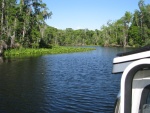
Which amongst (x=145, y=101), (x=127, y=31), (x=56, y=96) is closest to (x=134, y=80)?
(x=145, y=101)

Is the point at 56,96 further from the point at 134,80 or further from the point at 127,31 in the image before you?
the point at 127,31

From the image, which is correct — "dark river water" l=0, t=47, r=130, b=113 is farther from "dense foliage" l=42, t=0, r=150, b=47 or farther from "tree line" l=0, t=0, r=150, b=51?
"dense foliage" l=42, t=0, r=150, b=47

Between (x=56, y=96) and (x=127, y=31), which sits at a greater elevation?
(x=127, y=31)

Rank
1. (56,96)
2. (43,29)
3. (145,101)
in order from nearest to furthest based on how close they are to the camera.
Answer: (145,101) < (56,96) < (43,29)

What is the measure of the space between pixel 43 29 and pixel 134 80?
8623 cm

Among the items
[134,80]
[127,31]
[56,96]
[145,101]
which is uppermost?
[127,31]

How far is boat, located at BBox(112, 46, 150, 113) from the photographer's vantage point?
2.74 m

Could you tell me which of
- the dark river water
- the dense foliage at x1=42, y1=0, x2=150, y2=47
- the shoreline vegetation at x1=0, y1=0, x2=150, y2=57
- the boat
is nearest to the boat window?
the boat

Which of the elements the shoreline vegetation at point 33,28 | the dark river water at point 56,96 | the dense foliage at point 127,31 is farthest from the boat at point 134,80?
the dense foliage at point 127,31

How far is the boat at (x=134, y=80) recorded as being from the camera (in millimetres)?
2743

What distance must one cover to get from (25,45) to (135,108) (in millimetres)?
65507

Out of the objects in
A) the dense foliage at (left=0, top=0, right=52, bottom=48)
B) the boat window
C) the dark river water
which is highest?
the dense foliage at (left=0, top=0, right=52, bottom=48)

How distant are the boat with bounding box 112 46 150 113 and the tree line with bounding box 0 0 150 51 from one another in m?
51.2

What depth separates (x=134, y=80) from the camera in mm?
3000
